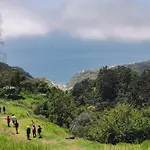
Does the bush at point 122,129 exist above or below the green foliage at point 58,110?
below

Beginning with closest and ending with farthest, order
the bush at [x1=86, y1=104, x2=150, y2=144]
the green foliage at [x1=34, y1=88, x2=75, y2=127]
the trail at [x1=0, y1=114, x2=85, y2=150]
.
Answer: the trail at [x1=0, y1=114, x2=85, y2=150]
the bush at [x1=86, y1=104, x2=150, y2=144]
the green foliage at [x1=34, y1=88, x2=75, y2=127]

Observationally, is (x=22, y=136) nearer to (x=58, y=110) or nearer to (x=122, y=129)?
(x=122, y=129)

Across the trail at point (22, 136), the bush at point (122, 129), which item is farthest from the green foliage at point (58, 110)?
the bush at point (122, 129)

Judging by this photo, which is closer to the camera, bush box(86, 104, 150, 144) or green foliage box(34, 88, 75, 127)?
bush box(86, 104, 150, 144)

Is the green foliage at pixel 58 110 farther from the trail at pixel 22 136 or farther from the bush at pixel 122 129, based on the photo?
the bush at pixel 122 129

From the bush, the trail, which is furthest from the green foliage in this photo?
the bush

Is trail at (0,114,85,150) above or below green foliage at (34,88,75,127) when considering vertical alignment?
below

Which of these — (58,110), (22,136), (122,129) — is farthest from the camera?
(58,110)

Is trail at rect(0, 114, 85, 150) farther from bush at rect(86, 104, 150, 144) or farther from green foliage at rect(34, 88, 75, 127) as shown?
green foliage at rect(34, 88, 75, 127)

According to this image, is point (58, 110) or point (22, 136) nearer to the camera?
point (22, 136)

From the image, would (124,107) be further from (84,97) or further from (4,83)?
(84,97)

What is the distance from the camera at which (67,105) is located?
6750 centimetres

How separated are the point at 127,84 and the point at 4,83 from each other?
103ft

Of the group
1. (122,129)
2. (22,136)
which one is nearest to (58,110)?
(122,129)
